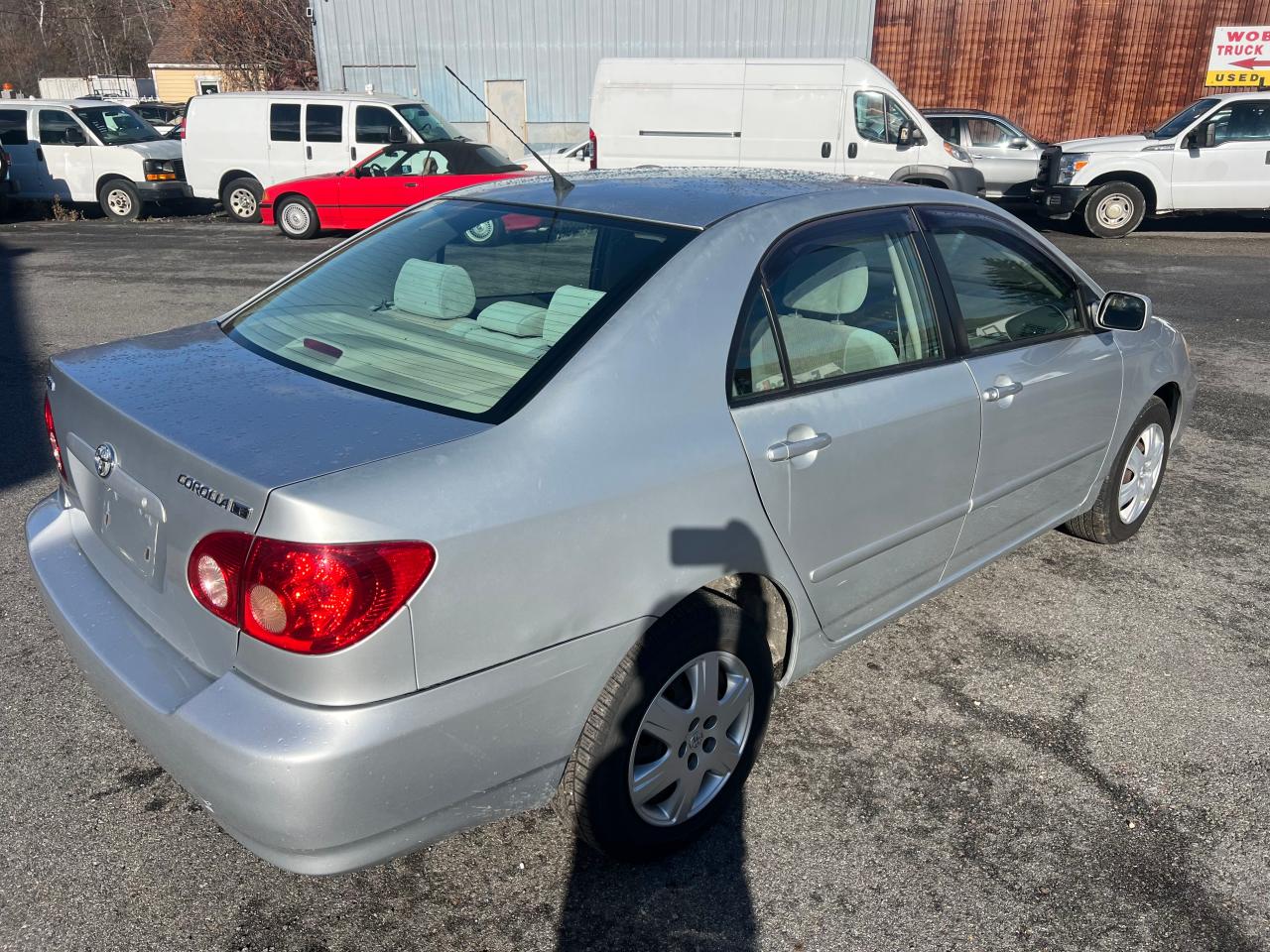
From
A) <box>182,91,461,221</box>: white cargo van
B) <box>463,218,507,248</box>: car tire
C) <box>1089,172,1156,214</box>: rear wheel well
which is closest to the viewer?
<box>463,218,507,248</box>: car tire

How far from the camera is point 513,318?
8.72 feet

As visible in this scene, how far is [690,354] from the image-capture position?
7.82ft

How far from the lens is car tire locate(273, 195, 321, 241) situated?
14328 millimetres

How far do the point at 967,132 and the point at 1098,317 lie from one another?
45.9ft

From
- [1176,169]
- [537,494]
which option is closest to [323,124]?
[1176,169]

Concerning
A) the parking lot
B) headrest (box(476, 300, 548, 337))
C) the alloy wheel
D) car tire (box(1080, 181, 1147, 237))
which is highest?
headrest (box(476, 300, 548, 337))

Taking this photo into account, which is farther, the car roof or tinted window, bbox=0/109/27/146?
tinted window, bbox=0/109/27/146

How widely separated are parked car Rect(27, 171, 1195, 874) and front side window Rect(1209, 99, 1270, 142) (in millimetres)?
13089

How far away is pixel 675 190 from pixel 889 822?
1855 millimetres

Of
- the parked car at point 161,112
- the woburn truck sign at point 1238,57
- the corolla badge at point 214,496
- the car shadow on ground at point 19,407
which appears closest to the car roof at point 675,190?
the corolla badge at point 214,496

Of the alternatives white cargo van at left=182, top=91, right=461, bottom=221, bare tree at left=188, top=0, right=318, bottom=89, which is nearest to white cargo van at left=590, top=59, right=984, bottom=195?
white cargo van at left=182, top=91, right=461, bottom=221

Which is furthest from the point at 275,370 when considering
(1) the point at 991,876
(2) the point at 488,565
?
(1) the point at 991,876

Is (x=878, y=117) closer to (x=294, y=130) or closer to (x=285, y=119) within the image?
(x=294, y=130)

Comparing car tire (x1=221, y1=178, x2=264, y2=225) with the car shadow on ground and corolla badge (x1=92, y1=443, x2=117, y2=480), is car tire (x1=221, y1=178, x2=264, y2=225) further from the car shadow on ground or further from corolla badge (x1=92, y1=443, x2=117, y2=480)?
corolla badge (x1=92, y1=443, x2=117, y2=480)
